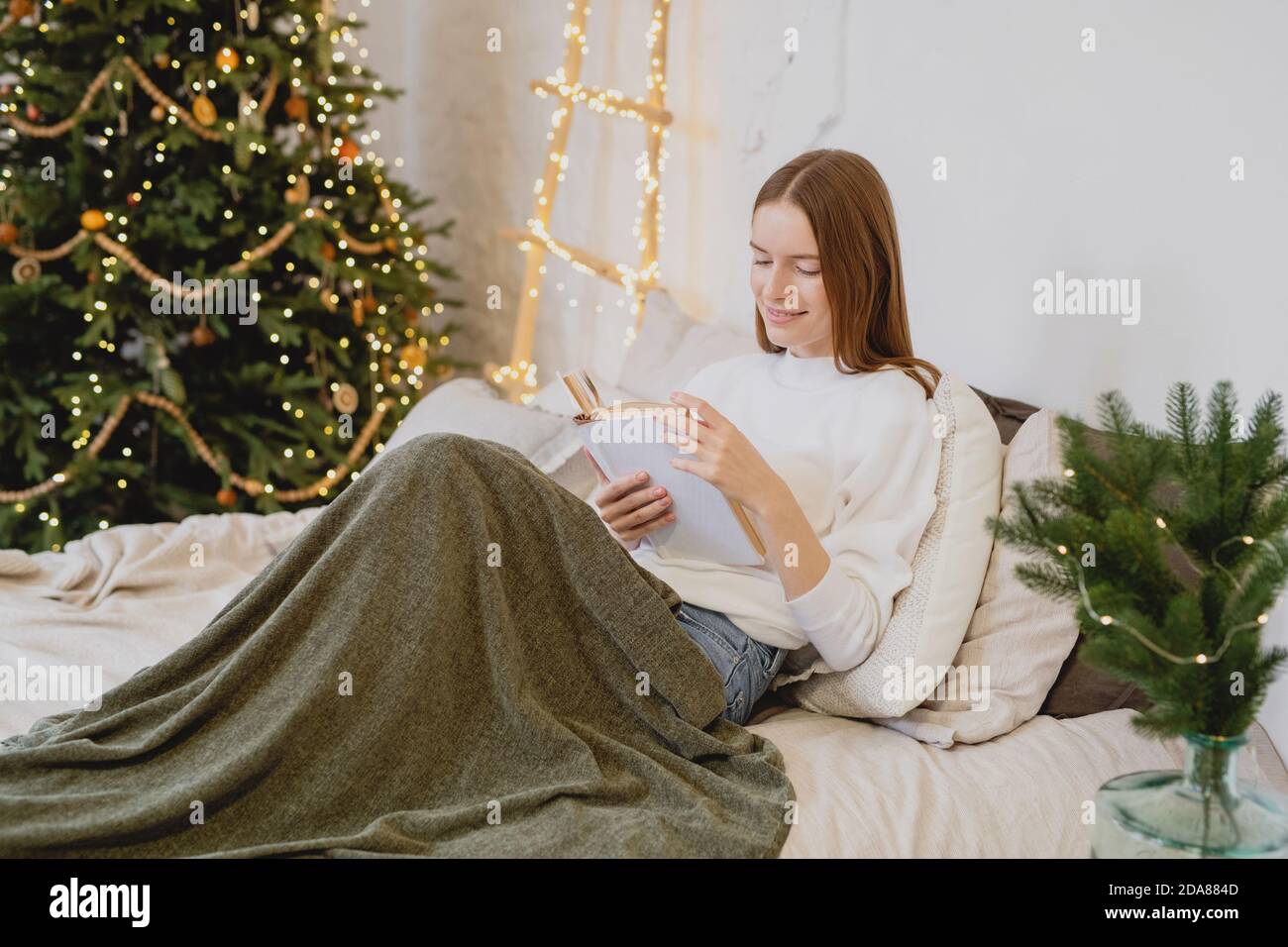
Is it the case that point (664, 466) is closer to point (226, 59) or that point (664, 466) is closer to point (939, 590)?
point (939, 590)

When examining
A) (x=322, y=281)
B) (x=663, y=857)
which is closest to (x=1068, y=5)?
(x=663, y=857)

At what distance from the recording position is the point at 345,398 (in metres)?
3.07

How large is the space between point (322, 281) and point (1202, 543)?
2.48 meters

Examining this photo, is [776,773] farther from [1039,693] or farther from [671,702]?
[1039,693]

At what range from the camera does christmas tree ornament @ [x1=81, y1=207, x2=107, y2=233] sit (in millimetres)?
2756

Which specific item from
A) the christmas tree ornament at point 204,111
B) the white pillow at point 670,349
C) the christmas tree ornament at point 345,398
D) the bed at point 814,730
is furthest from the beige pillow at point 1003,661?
the christmas tree ornament at point 204,111

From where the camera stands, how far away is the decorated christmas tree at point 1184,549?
3.25 feet

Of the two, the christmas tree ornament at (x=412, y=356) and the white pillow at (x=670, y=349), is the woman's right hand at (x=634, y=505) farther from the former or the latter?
the christmas tree ornament at (x=412, y=356)

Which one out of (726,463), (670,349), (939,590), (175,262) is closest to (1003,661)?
(939,590)

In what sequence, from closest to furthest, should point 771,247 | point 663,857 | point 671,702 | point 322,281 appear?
1. point 663,857
2. point 671,702
3. point 771,247
4. point 322,281

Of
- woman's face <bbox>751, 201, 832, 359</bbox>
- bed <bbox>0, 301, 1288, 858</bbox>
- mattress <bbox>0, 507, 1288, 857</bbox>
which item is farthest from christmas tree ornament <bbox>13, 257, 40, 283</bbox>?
woman's face <bbox>751, 201, 832, 359</bbox>

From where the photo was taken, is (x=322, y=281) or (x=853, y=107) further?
(x=322, y=281)

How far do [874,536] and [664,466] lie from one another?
0.31 m

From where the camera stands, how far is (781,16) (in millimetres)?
2545
